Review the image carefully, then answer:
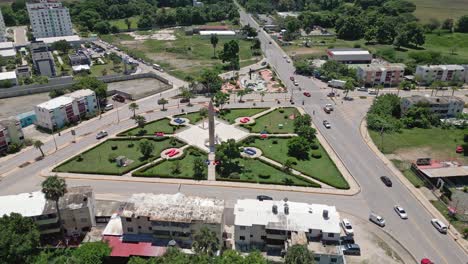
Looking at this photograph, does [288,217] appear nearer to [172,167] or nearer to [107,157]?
[172,167]

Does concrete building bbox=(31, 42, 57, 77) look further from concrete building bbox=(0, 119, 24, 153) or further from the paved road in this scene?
the paved road

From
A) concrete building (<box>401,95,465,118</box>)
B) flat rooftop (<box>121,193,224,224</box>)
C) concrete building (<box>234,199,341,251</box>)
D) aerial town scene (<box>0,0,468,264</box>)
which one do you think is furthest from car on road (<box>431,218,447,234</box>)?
concrete building (<box>401,95,465,118</box>)

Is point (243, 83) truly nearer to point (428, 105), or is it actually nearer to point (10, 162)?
point (428, 105)

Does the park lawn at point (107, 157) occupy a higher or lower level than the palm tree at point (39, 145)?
lower

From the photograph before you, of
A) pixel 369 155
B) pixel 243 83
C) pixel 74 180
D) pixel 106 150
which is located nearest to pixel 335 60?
pixel 243 83

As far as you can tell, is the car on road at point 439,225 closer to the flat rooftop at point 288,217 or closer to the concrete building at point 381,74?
the flat rooftop at point 288,217

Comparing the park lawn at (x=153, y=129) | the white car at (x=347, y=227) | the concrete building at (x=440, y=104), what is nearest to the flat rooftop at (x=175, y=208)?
the white car at (x=347, y=227)
